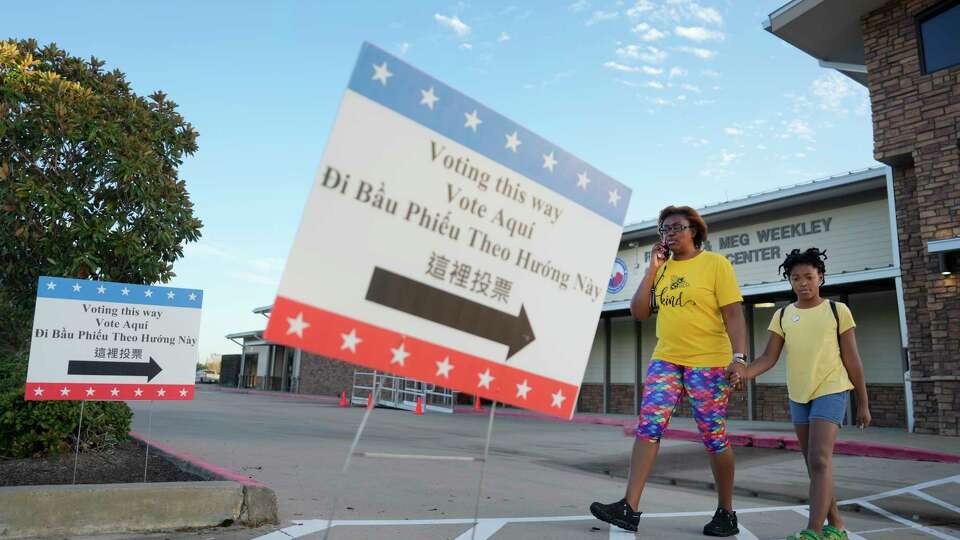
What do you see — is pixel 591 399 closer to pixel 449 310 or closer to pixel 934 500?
pixel 934 500

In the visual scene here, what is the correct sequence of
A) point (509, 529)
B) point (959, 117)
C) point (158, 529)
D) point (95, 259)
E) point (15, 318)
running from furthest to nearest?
point (959, 117)
point (15, 318)
point (95, 259)
point (509, 529)
point (158, 529)

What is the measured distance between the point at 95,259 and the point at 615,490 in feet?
17.3

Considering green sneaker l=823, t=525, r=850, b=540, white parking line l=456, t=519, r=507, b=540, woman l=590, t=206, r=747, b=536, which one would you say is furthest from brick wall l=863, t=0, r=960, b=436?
white parking line l=456, t=519, r=507, b=540

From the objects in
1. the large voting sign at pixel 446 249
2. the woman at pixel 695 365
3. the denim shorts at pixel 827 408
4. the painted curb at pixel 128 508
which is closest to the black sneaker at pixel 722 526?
the woman at pixel 695 365

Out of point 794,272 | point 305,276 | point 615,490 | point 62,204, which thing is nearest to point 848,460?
point 615,490

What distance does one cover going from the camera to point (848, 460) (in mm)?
7895

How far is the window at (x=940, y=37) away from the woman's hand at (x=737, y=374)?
410 inches

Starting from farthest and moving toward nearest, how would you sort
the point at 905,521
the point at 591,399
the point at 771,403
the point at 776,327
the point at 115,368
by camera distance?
1. the point at 591,399
2. the point at 771,403
3. the point at 115,368
4. the point at 905,521
5. the point at 776,327

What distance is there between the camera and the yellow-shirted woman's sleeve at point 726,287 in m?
4.23

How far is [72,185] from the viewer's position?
6574mm

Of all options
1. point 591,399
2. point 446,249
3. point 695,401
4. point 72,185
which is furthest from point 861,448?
point 591,399

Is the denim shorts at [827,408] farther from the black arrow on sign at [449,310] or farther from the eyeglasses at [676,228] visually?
the black arrow on sign at [449,310]

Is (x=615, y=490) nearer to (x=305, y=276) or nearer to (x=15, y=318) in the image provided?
(x=305, y=276)

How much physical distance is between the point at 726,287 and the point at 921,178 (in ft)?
31.3
